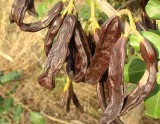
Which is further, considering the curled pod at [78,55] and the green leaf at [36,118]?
the green leaf at [36,118]

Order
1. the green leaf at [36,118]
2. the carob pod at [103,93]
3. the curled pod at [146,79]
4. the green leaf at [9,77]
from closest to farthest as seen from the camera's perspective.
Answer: the curled pod at [146,79] → the carob pod at [103,93] → the green leaf at [9,77] → the green leaf at [36,118]

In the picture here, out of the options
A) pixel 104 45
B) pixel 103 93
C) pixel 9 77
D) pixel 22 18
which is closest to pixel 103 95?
pixel 103 93

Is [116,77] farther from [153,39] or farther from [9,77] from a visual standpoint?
[9,77]

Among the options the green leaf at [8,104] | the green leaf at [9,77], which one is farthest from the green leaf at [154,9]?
the green leaf at [8,104]

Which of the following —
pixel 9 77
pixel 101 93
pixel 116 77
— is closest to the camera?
pixel 116 77

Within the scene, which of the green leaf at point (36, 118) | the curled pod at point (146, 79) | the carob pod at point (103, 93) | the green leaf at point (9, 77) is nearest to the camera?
the curled pod at point (146, 79)

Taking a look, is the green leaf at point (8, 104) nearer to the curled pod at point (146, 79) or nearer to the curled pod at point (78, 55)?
the curled pod at point (78, 55)
